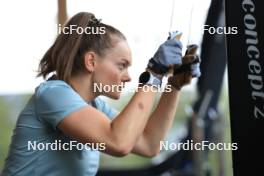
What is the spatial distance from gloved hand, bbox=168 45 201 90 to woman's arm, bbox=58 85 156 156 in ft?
1.39

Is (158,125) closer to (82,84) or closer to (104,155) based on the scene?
(82,84)

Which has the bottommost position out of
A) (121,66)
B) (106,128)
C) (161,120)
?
(106,128)

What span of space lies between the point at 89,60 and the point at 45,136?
28 centimetres

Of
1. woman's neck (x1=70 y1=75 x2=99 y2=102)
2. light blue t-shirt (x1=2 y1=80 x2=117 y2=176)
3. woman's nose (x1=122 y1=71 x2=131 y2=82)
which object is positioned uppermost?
woman's nose (x1=122 y1=71 x2=131 y2=82)

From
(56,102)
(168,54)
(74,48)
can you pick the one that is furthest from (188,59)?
(56,102)

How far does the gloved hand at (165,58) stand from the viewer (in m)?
1.74

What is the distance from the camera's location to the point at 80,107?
159 cm

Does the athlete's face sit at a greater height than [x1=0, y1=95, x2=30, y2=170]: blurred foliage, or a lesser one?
lesser

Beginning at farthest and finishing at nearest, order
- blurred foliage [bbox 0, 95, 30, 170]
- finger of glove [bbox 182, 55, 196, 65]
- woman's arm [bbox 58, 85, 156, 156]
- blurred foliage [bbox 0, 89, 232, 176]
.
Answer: blurred foliage [bbox 0, 95, 30, 170]
blurred foliage [bbox 0, 89, 232, 176]
finger of glove [bbox 182, 55, 196, 65]
woman's arm [bbox 58, 85, 156, 156]

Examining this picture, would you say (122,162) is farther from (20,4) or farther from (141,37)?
(20,4)

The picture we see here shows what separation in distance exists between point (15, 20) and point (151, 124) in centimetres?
312

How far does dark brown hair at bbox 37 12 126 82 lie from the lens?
171 centimetres

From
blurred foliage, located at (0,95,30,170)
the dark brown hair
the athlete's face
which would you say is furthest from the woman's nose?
blurred foliage, located at (0,95,30,170)

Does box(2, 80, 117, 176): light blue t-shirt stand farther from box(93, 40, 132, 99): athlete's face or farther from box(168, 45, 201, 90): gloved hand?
box(168, 45, 201, 90): gloved hand
